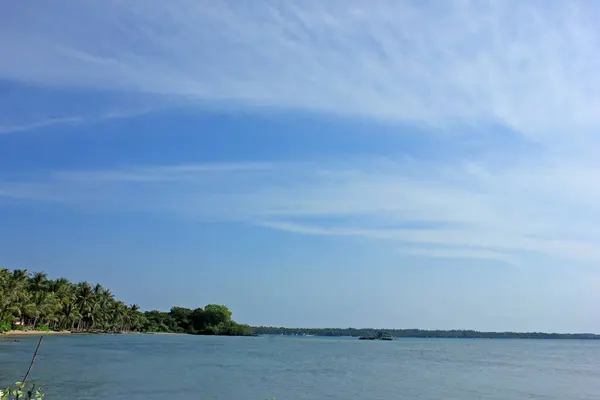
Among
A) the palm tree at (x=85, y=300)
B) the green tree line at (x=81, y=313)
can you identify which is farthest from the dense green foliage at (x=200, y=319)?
the palm tree at (x=85, y=300)

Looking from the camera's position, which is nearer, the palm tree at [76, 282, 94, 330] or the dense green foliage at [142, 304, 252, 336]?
the palm tree at [76, 282, 94, 330]

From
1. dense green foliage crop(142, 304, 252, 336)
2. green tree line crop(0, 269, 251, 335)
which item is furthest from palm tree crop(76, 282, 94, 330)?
dense green foliage crop(142, 304, 252, 336)

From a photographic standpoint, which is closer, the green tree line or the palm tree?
the green tree line

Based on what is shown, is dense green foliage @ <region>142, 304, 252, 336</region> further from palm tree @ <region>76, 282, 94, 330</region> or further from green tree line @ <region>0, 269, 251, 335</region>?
palm tree @ <region>76, 282, 94, 330</region>

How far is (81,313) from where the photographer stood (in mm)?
106562

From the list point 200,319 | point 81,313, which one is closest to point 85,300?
point 81,313

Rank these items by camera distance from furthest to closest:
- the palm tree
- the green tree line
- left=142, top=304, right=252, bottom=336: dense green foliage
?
left=142, top=304, right=252, bottom=336: dense green foliage, the palm tree, the green tree line

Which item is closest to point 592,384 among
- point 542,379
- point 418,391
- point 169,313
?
point 542,379

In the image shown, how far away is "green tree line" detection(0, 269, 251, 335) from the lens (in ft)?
249

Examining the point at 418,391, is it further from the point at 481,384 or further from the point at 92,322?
the point at 92,322

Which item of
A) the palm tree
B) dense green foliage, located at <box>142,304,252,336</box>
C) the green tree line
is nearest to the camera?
the green tree line

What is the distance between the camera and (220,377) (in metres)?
37.2

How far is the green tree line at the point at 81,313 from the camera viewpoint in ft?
249

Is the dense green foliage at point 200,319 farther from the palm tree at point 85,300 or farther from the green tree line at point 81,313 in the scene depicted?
the palm tree at point 85,300
